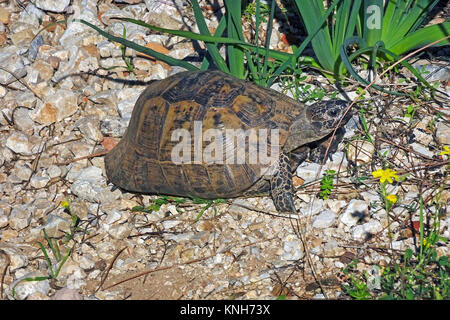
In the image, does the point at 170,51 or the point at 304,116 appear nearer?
the point at 304,116

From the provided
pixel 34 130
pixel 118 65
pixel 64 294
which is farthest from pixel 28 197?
pixel 118 65

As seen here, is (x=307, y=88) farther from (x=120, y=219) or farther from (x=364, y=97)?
(x=120, y=219)

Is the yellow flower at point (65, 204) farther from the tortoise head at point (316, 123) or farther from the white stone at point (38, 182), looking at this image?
the tortoise head at point (316, 123)

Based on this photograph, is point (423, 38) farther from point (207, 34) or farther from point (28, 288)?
point (28, 288)

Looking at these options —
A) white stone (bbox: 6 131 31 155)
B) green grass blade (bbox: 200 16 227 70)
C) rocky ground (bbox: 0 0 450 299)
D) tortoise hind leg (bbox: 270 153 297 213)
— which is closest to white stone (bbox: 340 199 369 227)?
rocky ground (bbox: 0 0 450 299)

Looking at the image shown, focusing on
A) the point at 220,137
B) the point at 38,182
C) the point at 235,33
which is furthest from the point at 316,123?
the point at 38,182

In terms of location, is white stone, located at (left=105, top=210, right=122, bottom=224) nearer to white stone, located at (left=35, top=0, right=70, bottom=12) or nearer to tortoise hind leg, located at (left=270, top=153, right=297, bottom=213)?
tortoise hind leg, located at (left=270, top=153, right=297, bottom=213)
